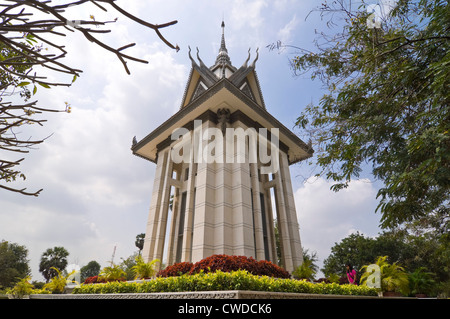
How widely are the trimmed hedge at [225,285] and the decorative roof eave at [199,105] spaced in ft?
25.7

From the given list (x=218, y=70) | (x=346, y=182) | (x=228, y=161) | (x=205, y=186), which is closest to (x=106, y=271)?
(x=205, y=186)

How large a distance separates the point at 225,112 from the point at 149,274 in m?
10.0

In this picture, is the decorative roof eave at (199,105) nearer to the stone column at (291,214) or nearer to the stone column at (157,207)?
the stone column at (157,207)

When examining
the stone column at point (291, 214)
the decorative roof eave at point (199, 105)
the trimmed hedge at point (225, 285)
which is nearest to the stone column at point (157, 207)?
the decorative roof eave at point (199, 105)

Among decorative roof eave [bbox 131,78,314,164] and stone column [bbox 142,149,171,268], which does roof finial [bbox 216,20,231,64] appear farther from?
stone column [bbox 142,149,171,268]

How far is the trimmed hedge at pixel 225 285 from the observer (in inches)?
217

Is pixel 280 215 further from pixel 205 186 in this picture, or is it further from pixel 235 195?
pixel 205 186

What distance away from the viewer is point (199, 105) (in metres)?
15.6

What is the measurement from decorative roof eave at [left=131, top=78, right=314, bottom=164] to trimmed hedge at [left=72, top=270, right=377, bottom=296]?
7839 millimetres

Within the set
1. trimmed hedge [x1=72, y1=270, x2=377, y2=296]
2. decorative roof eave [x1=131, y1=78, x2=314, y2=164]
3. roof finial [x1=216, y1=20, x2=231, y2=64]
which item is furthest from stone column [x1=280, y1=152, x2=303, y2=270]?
roof finial [x1=216, y1=20, x2=231, y2=64]

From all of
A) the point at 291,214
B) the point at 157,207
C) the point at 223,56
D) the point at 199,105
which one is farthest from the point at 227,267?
the point at 223,56

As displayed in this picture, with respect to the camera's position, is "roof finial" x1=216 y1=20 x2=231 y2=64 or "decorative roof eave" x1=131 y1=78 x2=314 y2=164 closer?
"decorative roof eave" x1=131 y1=78 x2=314 y2=164

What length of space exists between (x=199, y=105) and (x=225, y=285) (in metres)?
11.9

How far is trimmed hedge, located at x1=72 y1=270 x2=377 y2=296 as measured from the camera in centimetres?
552
